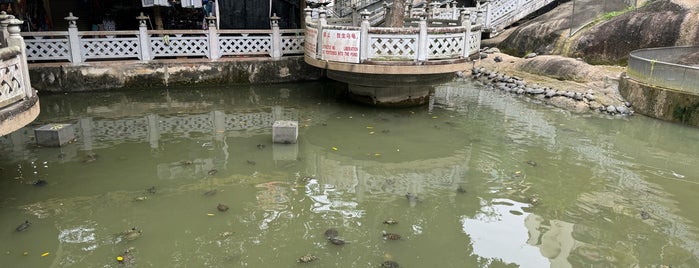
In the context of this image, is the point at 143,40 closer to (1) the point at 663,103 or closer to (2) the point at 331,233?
(2) the point at 331,233

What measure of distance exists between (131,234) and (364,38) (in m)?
6.56

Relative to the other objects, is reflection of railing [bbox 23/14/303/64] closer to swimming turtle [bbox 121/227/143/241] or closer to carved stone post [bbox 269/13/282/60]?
carved stone post [bbox 269/13/282/60]

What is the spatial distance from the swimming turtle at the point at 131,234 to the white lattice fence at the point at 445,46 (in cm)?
717

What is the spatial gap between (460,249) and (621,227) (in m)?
2.22

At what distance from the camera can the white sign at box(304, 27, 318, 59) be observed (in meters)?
11.2

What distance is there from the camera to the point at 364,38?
1028 centimetres

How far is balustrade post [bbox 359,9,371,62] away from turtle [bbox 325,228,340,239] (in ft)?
18.4

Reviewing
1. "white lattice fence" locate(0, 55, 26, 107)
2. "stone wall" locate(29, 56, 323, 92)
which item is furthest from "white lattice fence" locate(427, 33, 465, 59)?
"white lattice fence" locate(0, 55, 26, 107)

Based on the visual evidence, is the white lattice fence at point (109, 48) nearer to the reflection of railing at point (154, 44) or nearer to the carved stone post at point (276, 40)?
the reflection of railing at point (154, 44)

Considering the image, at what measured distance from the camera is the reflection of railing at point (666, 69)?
33.6 ft

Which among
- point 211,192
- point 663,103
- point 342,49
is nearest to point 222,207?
point 211,192

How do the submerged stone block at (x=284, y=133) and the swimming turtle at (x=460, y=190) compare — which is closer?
the swimming turtle at (x=460, y=190)

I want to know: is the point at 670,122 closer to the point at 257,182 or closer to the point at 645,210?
the point at 645,210

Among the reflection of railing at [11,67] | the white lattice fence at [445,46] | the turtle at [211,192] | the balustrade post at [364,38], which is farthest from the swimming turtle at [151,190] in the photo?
the white lattice fence at [445,46]
